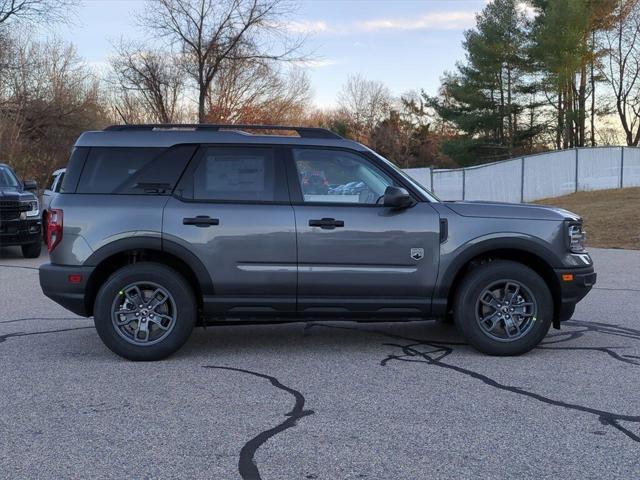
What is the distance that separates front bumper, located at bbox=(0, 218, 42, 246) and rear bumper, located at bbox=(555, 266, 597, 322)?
11408 millimetres

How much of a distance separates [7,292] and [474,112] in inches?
1635

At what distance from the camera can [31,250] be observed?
48.9ft

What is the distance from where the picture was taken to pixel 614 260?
14117mm

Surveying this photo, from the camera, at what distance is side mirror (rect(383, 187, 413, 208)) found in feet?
19.2

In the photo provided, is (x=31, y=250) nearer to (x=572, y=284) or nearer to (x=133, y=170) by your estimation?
(x=133, y=170)

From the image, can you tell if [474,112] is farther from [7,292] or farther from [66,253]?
[66,253]

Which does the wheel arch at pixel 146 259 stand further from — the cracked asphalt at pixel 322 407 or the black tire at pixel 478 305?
the black tire at pixel 478 305

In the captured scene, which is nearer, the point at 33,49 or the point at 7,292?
the point at 7,292

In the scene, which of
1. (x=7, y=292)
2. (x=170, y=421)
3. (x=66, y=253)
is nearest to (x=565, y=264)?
(x=170, y=421)

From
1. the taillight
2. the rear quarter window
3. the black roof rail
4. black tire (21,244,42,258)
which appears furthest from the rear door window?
black tire (21,244,42,258)

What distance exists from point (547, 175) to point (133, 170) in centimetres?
2794

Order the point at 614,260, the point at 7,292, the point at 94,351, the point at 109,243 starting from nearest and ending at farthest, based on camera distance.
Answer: the point at 109,243 < the point at 94,351 < the point at 7,292 < the point at 614,260

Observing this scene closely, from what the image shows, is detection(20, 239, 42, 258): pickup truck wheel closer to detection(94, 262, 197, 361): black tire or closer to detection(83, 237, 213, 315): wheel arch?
detection(83, 237, 213, 315): wheel arch

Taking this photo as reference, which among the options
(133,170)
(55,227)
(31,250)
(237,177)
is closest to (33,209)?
(31,250)
